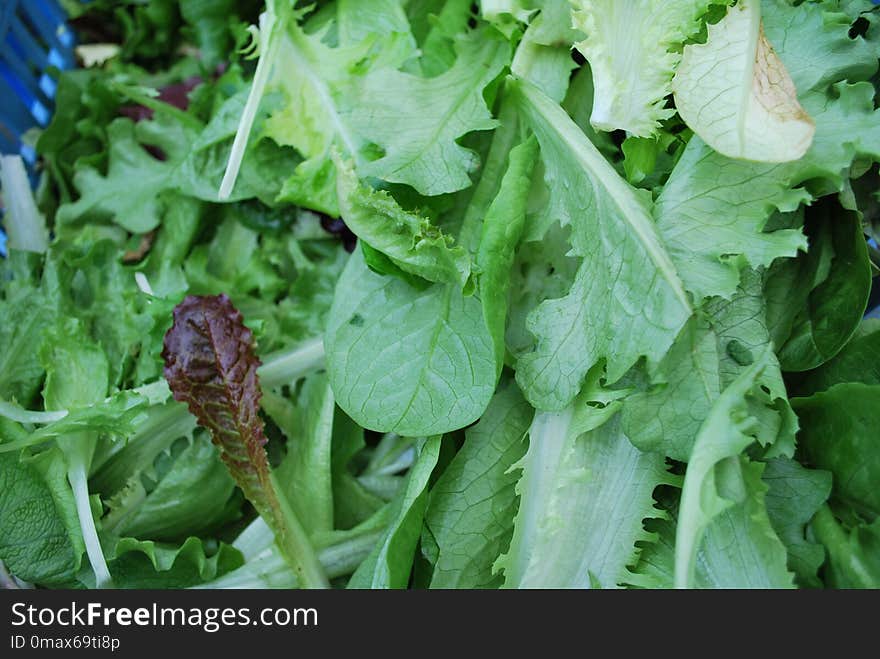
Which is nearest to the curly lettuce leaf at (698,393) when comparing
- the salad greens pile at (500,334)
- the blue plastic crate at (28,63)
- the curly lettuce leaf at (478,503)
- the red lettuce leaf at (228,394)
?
the salad greens pile at (500,334)

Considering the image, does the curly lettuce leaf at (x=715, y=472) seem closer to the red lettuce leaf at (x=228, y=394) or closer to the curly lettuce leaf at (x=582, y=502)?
the curly lettuce leaf at (x=582, y=502)

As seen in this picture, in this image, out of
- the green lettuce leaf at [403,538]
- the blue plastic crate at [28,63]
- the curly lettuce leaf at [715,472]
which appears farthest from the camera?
the blue plastic crate at [28,63]

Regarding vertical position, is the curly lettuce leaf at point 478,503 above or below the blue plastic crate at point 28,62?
below

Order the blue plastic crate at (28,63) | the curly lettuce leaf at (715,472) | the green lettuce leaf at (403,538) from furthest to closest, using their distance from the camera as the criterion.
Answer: the blue plastic crate at (28,63) < the green lettuce leaf at (403,538) < the curly lettuce leaf at (715,472)

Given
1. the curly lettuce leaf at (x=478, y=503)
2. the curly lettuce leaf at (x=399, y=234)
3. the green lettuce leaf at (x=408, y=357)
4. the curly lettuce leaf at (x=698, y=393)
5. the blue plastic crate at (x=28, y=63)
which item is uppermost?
the blue plastic crate at (x=28, y=63)

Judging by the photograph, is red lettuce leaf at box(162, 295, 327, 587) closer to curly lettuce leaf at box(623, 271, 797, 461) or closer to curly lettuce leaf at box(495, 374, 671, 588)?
curly lettuce leaf at box(495, 374, 671, 588)

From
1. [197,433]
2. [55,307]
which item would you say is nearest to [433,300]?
[197,433]

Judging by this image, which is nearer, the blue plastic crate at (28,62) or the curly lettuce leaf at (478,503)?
the curly lettuce leaf at (478,503)

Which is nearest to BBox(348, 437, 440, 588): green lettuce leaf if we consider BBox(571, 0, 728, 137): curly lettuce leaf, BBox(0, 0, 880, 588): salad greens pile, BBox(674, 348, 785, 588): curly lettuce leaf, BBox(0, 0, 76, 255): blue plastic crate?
BBox(0, 0, 880, 588): salad greens pile

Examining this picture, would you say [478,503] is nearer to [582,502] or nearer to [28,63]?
[582,502]
